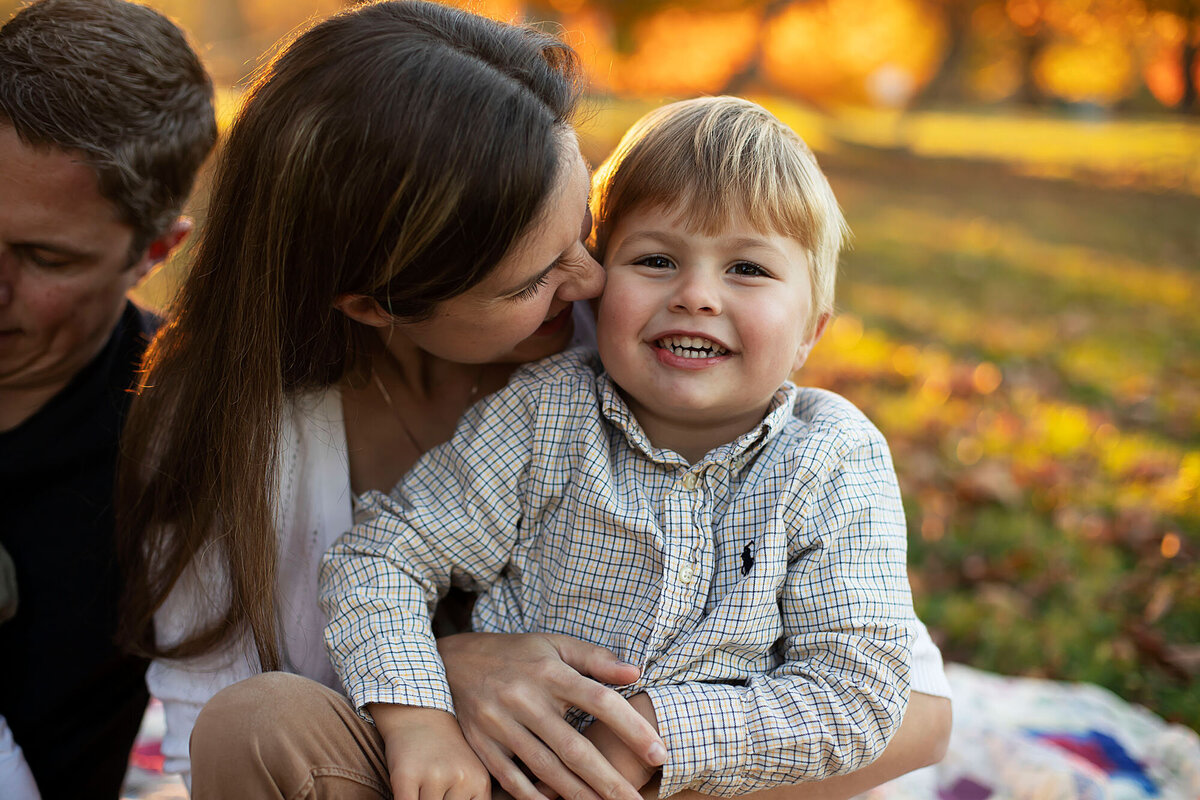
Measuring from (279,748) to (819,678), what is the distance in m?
0.86

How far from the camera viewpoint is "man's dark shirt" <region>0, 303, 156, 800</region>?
6.95ft

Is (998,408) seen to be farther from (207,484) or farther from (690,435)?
(207,484)

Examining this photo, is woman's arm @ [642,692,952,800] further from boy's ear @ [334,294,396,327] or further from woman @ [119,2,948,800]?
boy's ear @ [334,294,396,327]

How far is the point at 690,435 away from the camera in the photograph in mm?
1962

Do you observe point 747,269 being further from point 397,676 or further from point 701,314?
point 397,676

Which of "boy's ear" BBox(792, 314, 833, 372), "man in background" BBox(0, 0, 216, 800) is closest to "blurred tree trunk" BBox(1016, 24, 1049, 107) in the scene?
"boy's ear" BBox(792, 314, 833, 372)

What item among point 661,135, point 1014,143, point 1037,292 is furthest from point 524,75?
point 1014,143

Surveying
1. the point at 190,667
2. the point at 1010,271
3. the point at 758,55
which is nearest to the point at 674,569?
the point at 190,667

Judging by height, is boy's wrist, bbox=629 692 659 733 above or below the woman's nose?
below

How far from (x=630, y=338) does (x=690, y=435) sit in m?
0.24

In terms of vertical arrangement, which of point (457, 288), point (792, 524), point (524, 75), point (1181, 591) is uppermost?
point (524, 75)

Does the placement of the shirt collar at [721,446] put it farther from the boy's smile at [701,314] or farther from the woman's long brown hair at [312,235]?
the woman's long brown hair at [312,235]

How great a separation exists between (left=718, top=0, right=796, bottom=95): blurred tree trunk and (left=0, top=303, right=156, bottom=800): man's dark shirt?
1085cm

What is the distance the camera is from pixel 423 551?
1.85m
